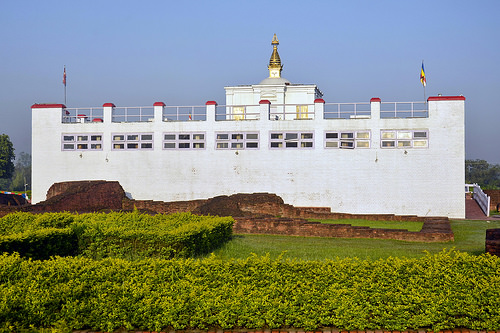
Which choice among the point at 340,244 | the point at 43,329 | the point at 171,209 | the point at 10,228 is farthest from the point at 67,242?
the point at 171,209

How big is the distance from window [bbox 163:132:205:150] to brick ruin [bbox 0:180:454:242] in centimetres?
347

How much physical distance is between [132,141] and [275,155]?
313 inches

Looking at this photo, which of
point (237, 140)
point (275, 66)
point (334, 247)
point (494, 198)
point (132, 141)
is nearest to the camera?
point (334, 247)

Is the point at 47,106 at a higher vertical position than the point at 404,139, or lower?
higher

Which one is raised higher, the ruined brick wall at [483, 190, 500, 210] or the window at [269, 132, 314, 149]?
the window at [269, 132, 314, 149]

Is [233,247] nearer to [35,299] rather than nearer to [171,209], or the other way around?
[35,299]

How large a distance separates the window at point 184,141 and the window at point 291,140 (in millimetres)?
3824

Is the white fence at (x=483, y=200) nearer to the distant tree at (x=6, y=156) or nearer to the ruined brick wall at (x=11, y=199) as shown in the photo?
the ruined brick wall at (x=11, y=199)

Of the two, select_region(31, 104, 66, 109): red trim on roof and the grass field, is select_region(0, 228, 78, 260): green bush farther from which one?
select_region(31, 104, 66, 109): red trim on roof

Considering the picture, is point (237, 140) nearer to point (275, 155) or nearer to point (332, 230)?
point (275, 155)

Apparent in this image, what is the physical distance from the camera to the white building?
2800 cm

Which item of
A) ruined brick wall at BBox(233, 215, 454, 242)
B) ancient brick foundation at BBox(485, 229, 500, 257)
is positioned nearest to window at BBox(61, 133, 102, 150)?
ruined brick wall at BBox(233, 215, 454, 242)

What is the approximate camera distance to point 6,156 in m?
74.4

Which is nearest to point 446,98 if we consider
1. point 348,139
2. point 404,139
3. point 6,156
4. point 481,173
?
point 404,139
